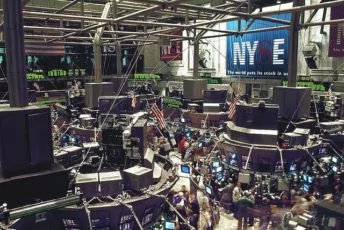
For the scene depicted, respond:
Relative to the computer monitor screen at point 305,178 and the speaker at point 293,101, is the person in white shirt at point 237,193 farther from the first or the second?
the speaker at point 293,101

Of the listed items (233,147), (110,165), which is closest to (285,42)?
(233,147)

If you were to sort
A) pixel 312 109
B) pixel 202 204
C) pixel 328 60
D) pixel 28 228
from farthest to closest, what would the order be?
pixel 328 60 → pixel 312 109 → pixel 202 204 → pixel 28 228

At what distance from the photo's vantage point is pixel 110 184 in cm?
731

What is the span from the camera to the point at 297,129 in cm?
1133

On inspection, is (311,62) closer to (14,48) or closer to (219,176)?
(219,176)

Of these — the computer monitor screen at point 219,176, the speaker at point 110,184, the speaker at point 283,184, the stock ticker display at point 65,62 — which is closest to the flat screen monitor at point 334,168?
the speaker at point 283,184

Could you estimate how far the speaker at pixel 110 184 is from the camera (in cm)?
728

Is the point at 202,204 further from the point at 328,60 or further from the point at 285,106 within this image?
the point at 328,60

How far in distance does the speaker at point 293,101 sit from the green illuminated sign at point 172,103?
1009 cm

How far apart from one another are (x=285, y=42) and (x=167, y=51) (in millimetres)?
Result: 10899

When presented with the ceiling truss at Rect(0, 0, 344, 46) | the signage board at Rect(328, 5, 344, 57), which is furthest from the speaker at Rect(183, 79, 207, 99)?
the signage board at Rect(328, 5, 344, 57)

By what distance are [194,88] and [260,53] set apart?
560cm

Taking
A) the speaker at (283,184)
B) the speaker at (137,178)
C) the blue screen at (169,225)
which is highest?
the speaker at (137,178)

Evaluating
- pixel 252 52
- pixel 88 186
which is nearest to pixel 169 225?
pixel 88 186
